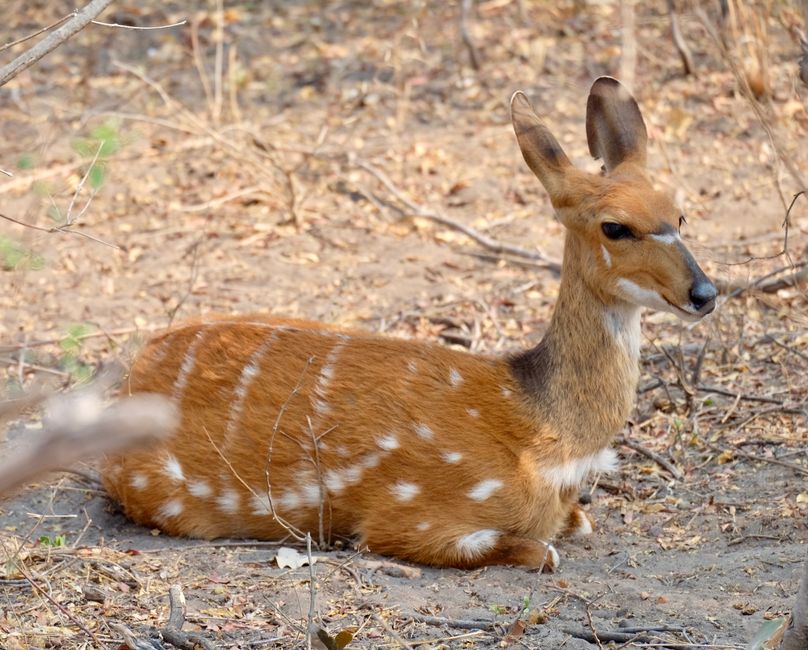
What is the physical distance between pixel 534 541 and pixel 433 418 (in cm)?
61

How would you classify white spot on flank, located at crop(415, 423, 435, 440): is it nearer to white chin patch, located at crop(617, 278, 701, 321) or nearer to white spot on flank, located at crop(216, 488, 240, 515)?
white spot on flank, located at crop(216, 488, 240, 515)

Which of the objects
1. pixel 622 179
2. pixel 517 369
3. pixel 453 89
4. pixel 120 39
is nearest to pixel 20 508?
pixel 517 369

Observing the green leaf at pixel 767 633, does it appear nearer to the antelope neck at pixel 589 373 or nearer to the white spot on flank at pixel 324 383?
the antelope neck at pixel 589 373

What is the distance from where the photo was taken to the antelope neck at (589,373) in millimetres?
4844

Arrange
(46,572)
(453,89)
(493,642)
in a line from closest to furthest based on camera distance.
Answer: (493,642)
(46,572)
(453,89)

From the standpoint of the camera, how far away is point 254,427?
196 inches

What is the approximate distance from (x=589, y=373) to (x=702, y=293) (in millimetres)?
571

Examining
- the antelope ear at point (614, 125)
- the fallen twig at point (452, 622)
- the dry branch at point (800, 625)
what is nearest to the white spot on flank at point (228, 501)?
the fallen twig at point (452, 622)

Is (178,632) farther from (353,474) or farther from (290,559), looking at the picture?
(353,474)

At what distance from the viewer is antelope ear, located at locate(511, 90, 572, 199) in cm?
509

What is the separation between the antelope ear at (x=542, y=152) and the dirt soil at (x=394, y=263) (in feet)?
3.05

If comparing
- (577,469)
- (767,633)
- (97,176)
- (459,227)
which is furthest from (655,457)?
(459,227)

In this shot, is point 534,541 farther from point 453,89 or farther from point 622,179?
point 453,89

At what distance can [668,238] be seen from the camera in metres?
4.70
